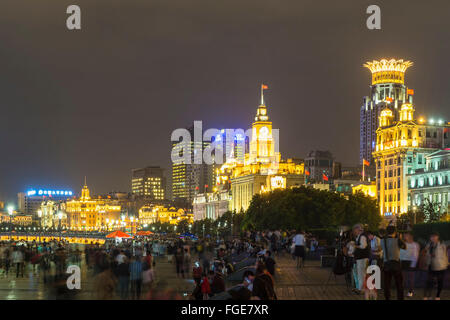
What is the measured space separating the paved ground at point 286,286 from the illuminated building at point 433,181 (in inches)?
3003

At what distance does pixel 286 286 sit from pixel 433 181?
94.5 meters

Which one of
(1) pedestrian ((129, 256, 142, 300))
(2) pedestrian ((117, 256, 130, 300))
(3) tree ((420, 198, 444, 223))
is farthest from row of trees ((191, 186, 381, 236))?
(2) pedestrian ((117, 256, 130, 300))

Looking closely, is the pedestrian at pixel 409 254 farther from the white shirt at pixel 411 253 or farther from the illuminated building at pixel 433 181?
the illuminated building at pixel 433 181

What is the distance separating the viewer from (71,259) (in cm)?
4119

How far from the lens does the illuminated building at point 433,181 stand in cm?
11562

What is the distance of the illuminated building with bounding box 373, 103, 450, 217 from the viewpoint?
129875 mm

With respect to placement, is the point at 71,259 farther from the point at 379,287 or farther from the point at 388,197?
the point at 388,197

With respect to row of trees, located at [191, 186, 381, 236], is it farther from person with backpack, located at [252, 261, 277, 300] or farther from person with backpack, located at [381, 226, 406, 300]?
person with backpack, located at [252, 261, 277, 300]

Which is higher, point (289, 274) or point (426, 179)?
point (426, 179)

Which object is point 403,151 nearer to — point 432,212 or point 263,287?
point 432,212

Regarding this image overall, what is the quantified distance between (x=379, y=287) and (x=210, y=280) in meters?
5.97

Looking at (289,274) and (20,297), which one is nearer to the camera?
(20,297)
